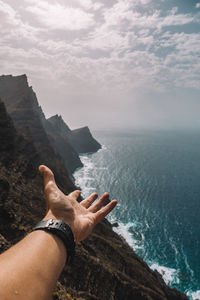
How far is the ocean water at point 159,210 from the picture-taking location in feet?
154

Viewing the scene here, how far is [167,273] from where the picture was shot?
1756 inches

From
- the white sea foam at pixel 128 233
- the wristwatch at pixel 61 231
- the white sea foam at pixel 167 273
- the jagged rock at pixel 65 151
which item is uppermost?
the wristwatch at pixel 61 231

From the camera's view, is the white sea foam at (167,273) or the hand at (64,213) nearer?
the hand at (64,213)

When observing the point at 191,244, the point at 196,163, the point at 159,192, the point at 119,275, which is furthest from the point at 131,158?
the point at 119,275

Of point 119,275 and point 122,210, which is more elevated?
point 119,275

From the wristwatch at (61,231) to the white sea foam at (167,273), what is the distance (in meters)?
52.8

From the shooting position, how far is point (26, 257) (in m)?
3.40

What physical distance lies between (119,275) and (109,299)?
160 inches

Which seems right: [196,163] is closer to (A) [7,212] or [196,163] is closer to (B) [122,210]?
(B) [122,210]

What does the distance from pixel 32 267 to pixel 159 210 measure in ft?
259

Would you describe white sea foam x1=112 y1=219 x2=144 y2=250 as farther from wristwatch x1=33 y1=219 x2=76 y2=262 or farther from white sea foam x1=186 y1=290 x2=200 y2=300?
wristwatch x1=33 y1=219 x2=76 y2=262

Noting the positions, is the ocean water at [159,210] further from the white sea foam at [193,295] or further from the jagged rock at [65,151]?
the jagged rock at [65,151]

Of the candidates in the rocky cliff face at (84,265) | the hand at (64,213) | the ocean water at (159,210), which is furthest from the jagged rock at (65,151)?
the hand at (64,213)

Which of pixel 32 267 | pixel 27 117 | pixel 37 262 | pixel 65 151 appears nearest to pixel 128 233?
pixel 37 262
